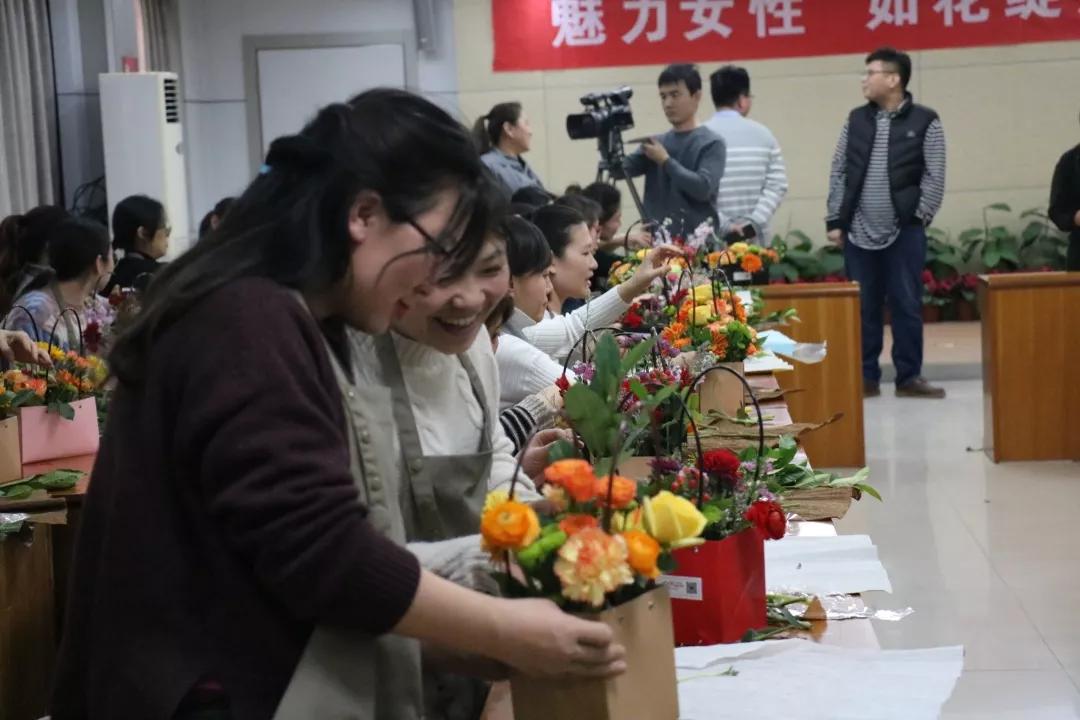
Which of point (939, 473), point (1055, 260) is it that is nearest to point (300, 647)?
point (939, 473)

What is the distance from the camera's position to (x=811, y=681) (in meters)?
1.52

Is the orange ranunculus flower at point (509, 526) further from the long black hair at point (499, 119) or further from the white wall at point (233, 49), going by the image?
the white wall at point (233, 49)

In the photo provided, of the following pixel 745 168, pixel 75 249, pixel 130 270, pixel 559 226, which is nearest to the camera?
pixel 559 226

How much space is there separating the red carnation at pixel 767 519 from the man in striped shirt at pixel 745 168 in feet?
15.5

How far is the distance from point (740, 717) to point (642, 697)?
158mm

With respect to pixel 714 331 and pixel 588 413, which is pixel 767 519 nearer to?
pixel 588 413

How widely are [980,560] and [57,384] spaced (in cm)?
258

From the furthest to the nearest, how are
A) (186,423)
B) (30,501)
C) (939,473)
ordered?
(939,473) → (30,501) → (186,423)

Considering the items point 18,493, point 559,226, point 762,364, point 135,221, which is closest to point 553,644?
point 18,493

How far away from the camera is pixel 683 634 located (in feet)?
5.44

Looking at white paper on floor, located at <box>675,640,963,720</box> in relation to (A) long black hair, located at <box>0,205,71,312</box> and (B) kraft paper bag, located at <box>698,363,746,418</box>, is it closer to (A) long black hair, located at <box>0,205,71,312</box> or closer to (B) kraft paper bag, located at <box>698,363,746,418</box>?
(B) kraft paper bag, located at <box>698,363,746,418</box>

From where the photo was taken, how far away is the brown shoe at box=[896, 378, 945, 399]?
6.99 meters

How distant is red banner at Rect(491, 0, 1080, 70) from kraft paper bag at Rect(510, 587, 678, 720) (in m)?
7.47

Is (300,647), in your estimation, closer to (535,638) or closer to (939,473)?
(535,638)
